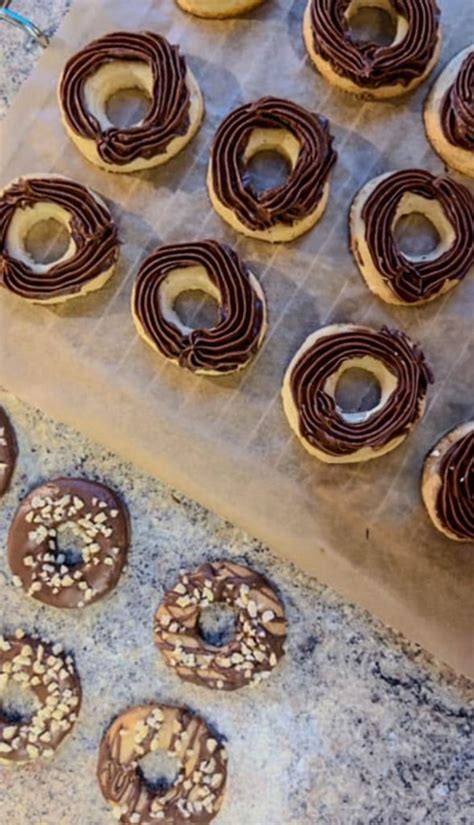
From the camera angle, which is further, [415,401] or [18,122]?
[18,122]

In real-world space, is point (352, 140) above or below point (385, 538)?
above

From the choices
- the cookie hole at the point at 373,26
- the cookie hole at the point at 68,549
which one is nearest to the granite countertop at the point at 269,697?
the cookie hole at the point at 68,549

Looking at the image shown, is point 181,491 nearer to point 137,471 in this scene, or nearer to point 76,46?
point 137,471

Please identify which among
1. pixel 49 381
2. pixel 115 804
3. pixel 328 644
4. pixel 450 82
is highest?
pixel 450 82

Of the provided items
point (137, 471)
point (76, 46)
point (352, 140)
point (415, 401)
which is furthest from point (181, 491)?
point (76, 46)

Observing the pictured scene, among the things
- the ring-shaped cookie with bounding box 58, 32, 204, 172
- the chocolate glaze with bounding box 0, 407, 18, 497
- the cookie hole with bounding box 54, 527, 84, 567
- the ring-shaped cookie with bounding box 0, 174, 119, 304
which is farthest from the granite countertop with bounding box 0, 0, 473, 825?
the ring-shaped cookie with bounding box 58, 32, 204, 172

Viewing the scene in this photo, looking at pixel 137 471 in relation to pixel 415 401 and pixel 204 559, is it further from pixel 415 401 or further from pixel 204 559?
pixel 415 401

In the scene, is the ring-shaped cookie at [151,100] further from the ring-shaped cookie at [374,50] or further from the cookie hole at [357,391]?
the cookie hole at [357,391]
